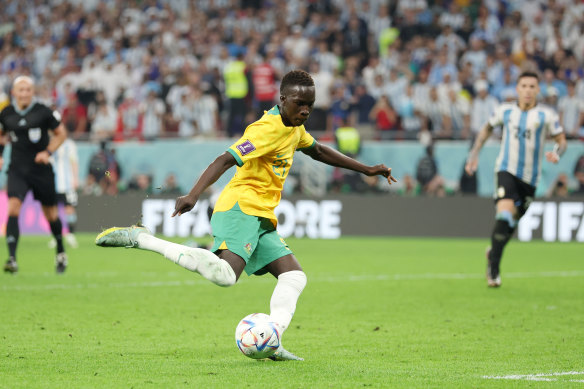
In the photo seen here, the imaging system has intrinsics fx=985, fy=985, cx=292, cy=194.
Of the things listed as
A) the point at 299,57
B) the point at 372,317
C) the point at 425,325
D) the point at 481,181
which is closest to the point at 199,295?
the point at 372,317

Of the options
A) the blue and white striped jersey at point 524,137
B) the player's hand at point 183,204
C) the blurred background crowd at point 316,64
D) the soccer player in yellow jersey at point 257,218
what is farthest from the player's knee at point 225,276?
the blurred background crowd at point 316,64

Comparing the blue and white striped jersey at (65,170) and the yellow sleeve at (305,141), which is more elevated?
the yellow sleeve at (305,141)

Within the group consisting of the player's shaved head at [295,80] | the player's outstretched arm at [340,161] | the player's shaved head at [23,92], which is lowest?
the player's outstretched arm at [340,161]

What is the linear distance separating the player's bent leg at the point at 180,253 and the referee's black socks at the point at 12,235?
19.5 ft

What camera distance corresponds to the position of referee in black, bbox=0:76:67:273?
11672mm

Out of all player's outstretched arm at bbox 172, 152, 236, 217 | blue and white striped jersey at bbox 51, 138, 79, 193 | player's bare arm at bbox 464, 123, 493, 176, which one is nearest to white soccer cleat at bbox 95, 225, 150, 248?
player's outstretched arm at bbox 172, 152, 236, 217

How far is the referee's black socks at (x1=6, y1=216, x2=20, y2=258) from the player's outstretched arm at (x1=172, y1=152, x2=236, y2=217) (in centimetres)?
631

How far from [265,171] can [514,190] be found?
5.57 m

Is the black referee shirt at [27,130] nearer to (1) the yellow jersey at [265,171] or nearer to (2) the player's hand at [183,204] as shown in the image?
(1) the yellow jersey at [265,171]

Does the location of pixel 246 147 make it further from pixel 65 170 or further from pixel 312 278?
pixel 65 170

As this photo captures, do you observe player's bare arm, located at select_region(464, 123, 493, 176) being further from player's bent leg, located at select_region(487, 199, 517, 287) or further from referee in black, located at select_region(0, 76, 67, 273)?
referee in black, located at select_region(0, 76, 67, 273)

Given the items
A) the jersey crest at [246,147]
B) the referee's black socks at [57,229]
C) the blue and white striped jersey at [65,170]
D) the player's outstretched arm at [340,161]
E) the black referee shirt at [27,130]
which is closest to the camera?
the jersey crest at [246,147]

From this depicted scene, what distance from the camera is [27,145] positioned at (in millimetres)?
11781

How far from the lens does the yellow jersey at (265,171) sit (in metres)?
6.29
